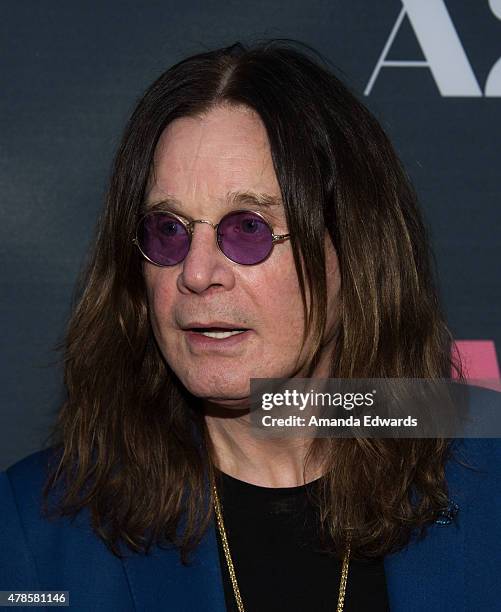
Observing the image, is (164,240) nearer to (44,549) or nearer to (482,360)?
(44,549)

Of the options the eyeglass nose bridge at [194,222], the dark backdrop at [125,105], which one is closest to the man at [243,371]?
the eyeglass nose bridge at [194,222]

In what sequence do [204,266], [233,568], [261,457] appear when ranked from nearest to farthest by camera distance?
[204,266] → [233,568] → [261,457]

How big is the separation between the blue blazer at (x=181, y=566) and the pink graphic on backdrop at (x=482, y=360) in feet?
1.87

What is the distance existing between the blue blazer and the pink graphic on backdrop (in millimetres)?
570

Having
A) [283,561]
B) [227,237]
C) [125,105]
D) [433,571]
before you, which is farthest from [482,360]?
[125,105]

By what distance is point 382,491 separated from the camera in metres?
2.07

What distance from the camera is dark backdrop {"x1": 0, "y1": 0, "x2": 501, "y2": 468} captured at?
2.51 meters

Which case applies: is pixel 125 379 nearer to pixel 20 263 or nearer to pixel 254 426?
pixel 254 426

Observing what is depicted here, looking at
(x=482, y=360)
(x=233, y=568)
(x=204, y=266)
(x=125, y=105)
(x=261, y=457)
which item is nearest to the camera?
(x=204, y=266)

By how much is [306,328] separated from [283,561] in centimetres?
47

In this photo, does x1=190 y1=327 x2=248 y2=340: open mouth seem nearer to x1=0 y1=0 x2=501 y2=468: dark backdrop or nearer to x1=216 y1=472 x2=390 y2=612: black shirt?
x1=216 y1=472 x2=390 y2=612: black shirt

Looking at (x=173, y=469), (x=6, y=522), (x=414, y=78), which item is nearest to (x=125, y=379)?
(x=173, y=469)

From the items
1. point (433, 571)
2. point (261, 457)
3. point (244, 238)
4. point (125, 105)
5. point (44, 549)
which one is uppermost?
point (125, 105)

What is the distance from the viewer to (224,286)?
1.91 metres
